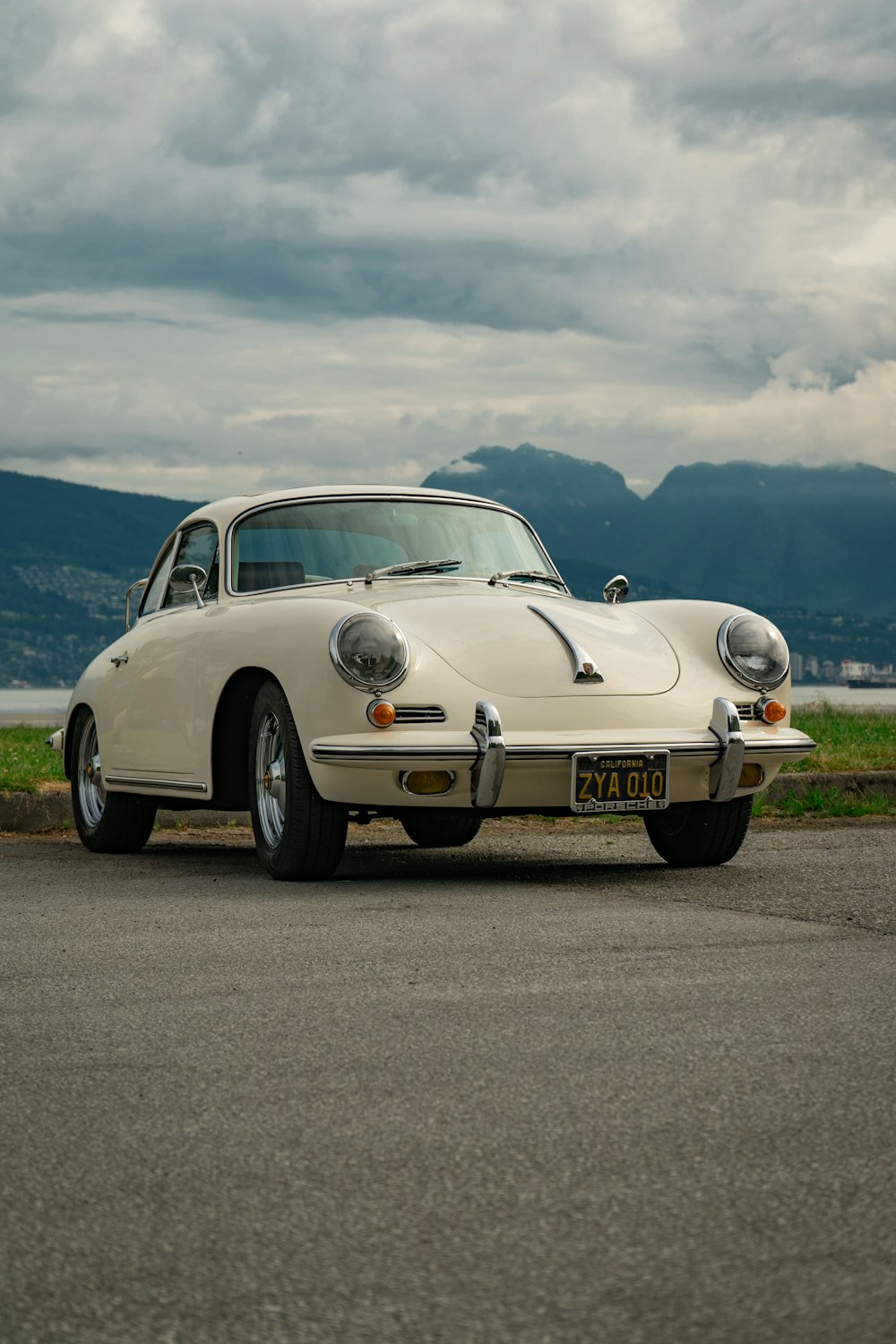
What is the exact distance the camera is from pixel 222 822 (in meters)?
9.54

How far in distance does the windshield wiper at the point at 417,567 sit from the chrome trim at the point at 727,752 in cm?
155

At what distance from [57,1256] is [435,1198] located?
1.86 feet

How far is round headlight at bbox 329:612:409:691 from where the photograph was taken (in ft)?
19.3

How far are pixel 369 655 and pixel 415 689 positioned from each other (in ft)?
0.69

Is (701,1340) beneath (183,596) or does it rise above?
beneath

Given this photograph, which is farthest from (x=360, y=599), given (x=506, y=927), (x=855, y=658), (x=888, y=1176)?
(x=855, y=658)

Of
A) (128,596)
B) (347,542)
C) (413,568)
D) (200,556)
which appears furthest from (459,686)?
(128,596)

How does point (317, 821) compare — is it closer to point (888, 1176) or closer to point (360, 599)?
point (360, 599)

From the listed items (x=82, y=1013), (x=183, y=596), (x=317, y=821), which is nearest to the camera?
(x=82, y=1013)

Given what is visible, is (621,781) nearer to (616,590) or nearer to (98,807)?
(616,590)

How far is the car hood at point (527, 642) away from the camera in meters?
6.07

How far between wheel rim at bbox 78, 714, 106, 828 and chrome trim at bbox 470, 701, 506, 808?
2.89m

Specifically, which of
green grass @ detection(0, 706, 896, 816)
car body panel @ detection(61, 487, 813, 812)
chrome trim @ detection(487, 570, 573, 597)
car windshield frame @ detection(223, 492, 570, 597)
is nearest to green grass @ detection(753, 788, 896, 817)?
green grass @ detection(0, 706, 896, 816)

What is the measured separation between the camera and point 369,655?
5906mm
